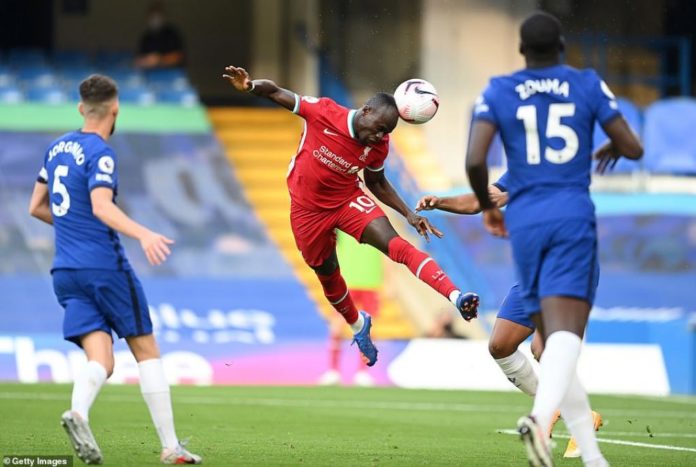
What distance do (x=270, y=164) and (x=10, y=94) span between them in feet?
15.1

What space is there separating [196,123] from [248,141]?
1.64m

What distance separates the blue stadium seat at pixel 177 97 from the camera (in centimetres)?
2344

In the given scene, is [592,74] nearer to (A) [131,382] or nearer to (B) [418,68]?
(A) [131,382]

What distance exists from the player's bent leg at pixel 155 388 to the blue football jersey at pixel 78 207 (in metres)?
0.45

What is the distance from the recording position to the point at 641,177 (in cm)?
2206

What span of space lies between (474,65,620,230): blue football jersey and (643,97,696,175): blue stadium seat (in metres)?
15.3

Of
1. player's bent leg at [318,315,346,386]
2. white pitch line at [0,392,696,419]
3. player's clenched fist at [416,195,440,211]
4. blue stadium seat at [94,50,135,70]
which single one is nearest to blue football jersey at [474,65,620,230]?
player's clenched fist at [416,195,440,211]

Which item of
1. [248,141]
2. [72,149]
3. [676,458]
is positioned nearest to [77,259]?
[72,149]

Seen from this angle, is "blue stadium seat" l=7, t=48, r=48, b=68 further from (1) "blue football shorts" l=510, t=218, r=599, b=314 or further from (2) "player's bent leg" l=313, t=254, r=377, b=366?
(1) "blue football shorts" l=510, t=218, r=599, b=314

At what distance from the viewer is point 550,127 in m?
6.90

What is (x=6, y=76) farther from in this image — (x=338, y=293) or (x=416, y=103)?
(x=416, y=103)

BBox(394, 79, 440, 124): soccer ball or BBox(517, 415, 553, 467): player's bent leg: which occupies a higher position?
BBox(394, 79, 440, 124): soccer ball

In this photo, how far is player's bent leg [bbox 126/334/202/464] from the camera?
782 cm

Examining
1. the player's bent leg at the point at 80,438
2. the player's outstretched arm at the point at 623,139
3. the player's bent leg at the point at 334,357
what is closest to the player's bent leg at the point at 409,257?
the player's outstretched arm at the point at 623,139
